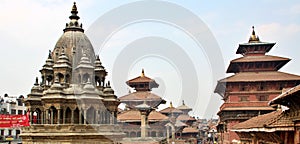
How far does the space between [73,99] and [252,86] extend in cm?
1690

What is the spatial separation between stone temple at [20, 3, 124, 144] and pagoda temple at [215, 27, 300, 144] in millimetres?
11373

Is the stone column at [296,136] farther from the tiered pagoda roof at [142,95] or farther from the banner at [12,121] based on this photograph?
the tiered pagoda roof at [142,95]

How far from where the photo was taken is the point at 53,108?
25.5m

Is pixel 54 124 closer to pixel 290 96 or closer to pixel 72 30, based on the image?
pixel 72 30

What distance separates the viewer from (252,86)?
34.0 meters

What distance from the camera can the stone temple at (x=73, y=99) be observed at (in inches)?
981

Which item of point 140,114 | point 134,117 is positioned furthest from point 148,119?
point 140,114

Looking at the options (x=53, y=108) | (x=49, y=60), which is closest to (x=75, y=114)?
(x=53, y=108)

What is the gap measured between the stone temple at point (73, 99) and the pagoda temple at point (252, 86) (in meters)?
11.4

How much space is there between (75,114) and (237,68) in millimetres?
17864

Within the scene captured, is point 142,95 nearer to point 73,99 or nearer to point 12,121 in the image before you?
point 12,121

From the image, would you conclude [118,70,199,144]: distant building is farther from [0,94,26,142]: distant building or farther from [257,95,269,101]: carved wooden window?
[0,94,26,142]: distant building

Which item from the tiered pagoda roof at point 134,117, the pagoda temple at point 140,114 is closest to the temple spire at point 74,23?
the pagoda temple at point 140,114

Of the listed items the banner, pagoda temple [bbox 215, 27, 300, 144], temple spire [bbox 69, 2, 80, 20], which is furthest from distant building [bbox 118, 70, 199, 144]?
temple spire [bbox 69, 2, 80, 20]
